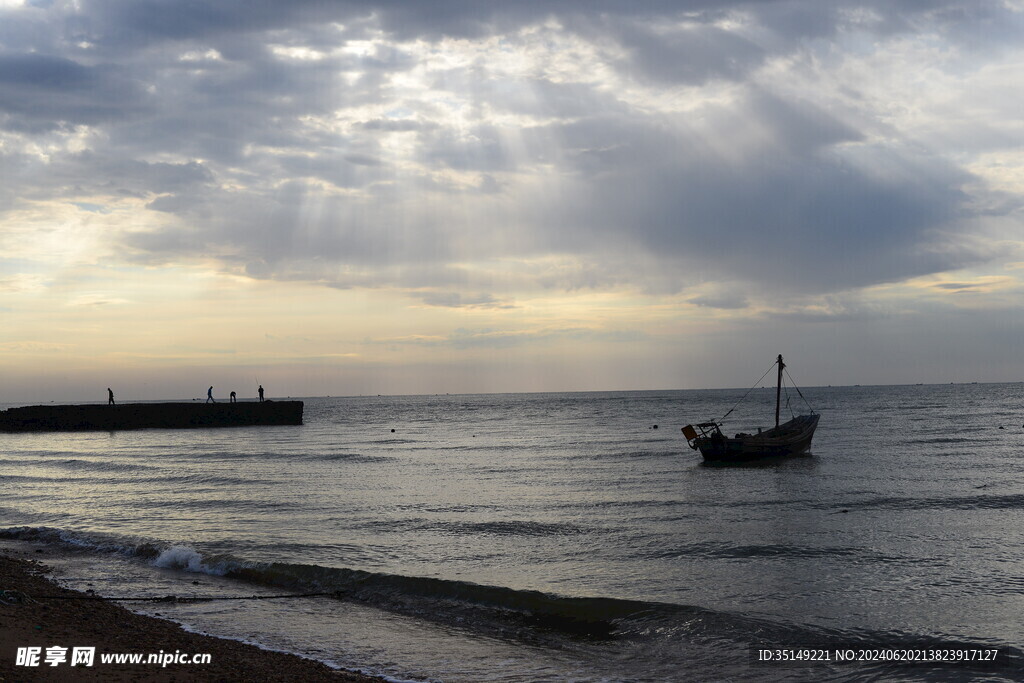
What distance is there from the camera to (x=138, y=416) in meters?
73.3

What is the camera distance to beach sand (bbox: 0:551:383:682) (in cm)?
837

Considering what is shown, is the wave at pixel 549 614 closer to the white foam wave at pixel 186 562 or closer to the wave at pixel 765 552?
the white foam wave at pixel 186 562

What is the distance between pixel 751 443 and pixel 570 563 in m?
27.9

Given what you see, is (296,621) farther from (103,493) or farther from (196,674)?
(103,493)

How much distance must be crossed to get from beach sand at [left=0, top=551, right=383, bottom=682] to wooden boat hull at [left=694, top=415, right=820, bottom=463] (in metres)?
32.9

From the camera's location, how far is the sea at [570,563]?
1067 cm

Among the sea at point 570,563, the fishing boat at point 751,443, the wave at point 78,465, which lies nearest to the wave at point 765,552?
the sea at point 570,563

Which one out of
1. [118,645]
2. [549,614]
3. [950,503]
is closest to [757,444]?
[950,503]

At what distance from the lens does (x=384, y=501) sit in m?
25.7

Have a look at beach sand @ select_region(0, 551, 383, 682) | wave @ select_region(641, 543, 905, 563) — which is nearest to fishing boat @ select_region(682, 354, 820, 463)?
wave @ select_region(641, 543, 905, 563)

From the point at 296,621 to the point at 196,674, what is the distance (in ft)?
11.4

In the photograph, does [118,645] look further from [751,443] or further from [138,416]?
[138,416]

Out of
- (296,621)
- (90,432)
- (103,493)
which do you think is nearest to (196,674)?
(296,621)

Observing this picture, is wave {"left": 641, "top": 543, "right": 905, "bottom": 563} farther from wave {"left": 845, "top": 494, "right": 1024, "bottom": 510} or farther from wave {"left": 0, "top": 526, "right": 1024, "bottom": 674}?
wave {"left": 845, "top": 494, "right": 1024, "bottom": 510}
